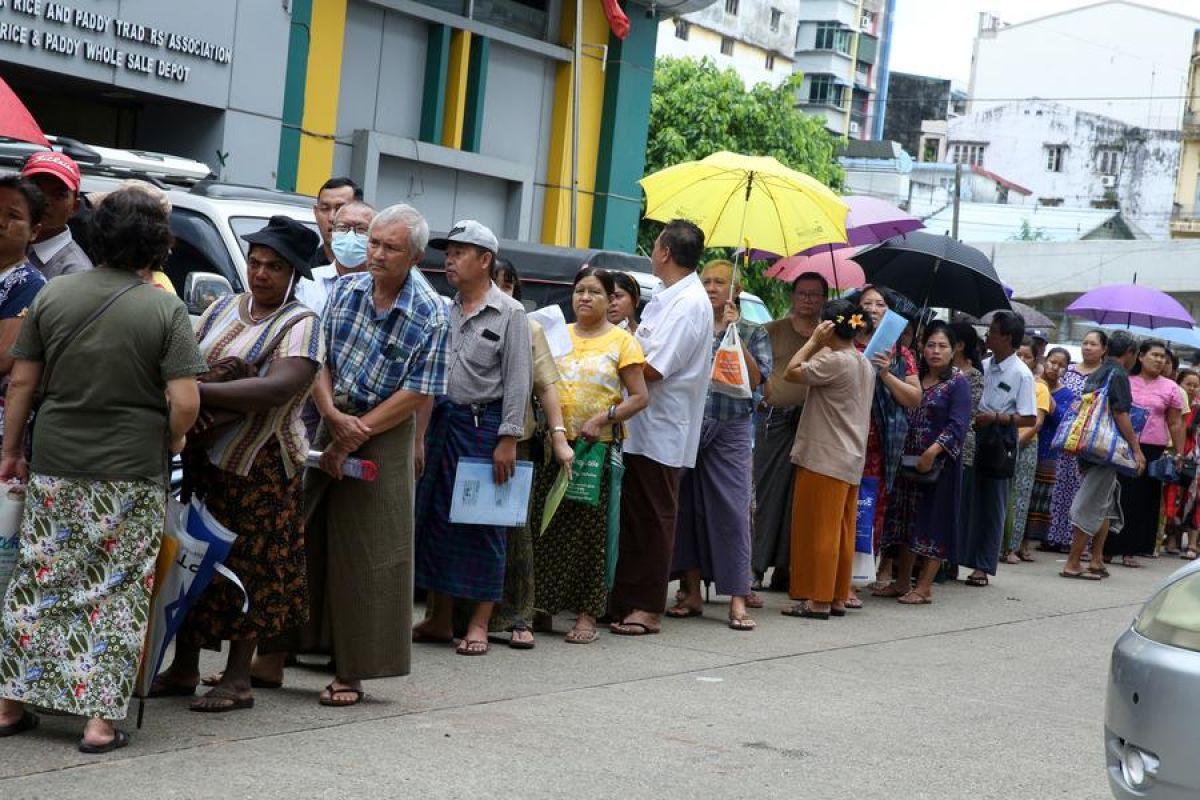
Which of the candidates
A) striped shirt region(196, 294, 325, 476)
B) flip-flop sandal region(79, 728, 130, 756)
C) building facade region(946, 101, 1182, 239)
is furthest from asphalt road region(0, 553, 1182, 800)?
building facade region(946, 101, 1182, 239)

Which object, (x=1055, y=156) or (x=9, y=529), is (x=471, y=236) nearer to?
(x=9, y=529)

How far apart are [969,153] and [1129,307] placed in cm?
5823

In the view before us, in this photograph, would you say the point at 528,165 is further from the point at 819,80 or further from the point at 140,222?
the point at 819,80

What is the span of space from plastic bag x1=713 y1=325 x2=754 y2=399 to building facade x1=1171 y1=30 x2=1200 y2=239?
60.7 metres

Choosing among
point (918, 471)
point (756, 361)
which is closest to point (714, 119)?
point (918, 471)

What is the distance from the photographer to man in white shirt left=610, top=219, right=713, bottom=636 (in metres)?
8.42

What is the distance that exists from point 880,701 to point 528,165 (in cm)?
1506

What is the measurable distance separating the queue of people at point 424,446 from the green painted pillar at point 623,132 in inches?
407

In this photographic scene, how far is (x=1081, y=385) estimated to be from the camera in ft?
50.6

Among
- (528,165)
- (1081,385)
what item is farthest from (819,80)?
(1081,385)

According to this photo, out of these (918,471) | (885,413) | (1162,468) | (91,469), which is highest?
(885,413)

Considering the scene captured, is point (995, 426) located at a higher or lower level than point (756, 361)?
lower

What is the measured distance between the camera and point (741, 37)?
239 ft

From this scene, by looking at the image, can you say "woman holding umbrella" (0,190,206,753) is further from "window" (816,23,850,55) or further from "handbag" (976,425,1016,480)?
"window" (816,23,850,55)
